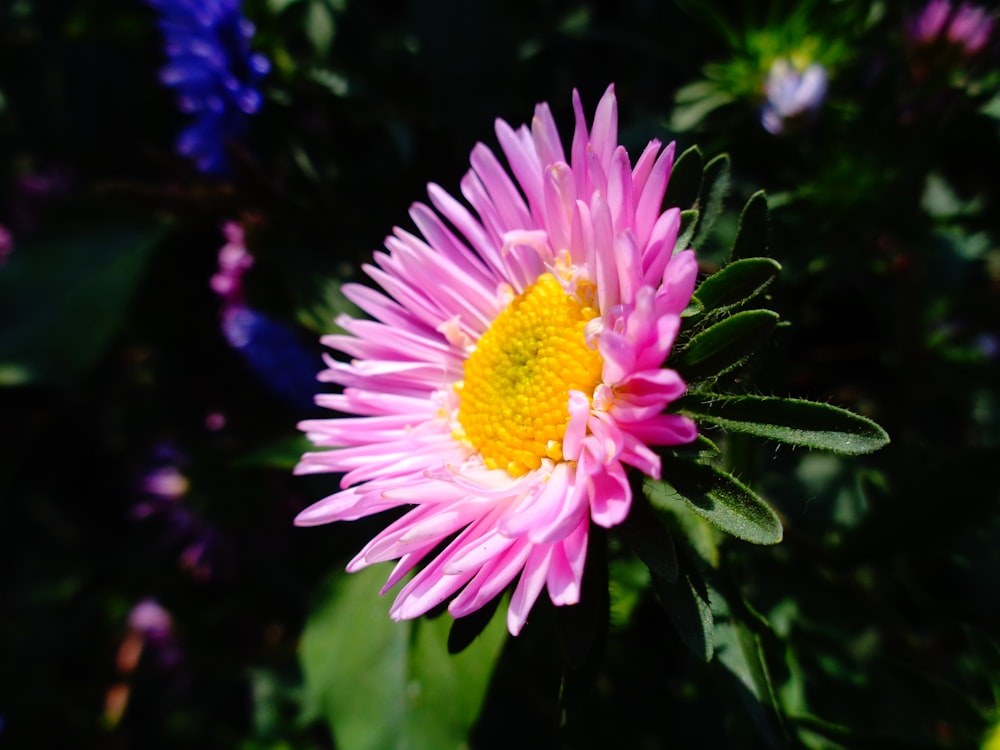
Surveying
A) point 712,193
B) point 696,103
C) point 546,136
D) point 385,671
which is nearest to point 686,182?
point 712,193

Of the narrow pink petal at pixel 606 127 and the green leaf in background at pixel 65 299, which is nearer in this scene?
the narrow pink petal at pixel 606 127

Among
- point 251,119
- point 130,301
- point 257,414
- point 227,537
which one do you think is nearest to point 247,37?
point 251,119

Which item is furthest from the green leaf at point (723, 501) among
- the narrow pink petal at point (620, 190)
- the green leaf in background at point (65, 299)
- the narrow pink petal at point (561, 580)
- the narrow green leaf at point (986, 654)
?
the green leaf in background at point (65, 299)

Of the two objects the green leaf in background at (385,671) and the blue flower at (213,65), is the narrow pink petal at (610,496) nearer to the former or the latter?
the green leaf in background at (385,671)

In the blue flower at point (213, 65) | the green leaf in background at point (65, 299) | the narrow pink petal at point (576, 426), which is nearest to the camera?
the narrow pink petal at point (576, 426)

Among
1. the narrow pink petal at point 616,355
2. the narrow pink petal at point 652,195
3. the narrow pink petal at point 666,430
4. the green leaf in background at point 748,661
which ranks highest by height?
the narrow pink petal at point 652,195

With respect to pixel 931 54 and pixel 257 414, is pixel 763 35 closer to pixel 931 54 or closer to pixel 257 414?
pixel 931 54

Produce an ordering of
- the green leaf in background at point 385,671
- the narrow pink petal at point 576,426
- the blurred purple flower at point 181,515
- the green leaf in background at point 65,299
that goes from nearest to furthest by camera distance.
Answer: the narrow pink petal at point 576,426
the green leaf in background at point 385,671
the green leaf in background at point 65,299
the blurred purple flower at point 181,515

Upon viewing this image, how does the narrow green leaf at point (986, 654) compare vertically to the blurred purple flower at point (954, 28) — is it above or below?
below
